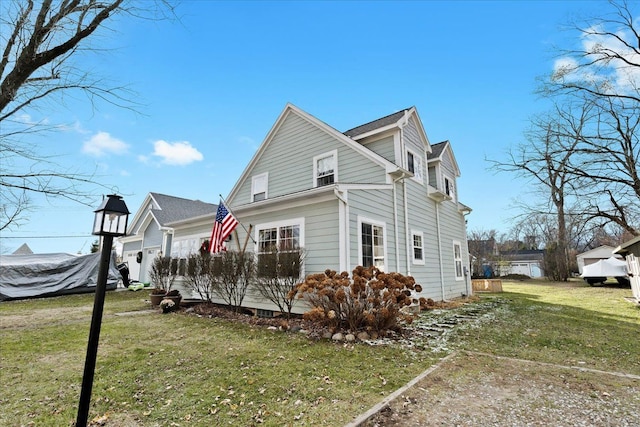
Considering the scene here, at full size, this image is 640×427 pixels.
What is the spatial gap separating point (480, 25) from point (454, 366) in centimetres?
1103

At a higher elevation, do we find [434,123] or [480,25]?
[480,25]

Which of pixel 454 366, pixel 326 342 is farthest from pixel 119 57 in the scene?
pixel 454 366

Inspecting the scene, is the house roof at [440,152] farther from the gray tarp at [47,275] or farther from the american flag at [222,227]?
the gray tarp at [47,275]

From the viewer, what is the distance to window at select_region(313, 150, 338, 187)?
1089 cm

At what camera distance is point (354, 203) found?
317 inches

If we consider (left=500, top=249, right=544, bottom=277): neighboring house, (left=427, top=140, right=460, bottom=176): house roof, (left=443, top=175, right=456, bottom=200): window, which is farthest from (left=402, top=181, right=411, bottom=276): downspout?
(left=500, top=249, right=544, bottom=277): neighboring house

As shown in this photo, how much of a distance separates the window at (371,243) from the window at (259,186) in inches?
225

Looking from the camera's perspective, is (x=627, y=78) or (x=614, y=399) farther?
(x=627, y=78)

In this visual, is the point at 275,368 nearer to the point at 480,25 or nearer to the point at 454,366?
the point at 454,366

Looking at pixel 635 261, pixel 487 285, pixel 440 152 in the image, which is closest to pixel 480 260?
pixel 487 285

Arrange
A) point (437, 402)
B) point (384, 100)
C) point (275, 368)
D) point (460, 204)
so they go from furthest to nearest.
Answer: point (460, 204), point (384, 100), point (275, 368), point (437, 402)

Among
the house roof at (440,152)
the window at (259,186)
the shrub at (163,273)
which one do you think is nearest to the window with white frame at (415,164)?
the house roof at (440,152)

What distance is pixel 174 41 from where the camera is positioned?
20.3 ft

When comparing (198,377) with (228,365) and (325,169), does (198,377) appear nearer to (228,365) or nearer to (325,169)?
(228,365)
